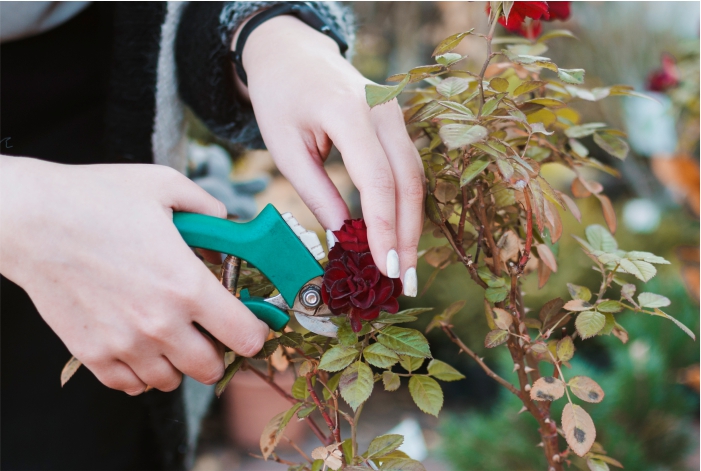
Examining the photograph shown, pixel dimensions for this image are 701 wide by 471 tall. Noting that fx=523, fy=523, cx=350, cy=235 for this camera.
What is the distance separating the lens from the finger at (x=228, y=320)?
509 millimetres

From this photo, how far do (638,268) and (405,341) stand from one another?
266mm

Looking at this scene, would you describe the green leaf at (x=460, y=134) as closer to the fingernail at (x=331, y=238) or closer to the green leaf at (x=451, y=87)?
the green leaf at (x=451, y=87)

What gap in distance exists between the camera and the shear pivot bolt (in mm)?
591

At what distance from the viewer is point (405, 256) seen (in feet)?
1.89

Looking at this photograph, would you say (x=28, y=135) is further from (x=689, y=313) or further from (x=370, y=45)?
(x=370, y=45)

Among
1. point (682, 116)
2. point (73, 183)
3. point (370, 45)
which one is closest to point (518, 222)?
point (73, 183)

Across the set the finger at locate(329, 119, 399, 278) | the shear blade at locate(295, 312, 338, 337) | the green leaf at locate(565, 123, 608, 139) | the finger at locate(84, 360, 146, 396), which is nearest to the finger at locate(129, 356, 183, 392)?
the finger at locate(84, 360, 146, 396)

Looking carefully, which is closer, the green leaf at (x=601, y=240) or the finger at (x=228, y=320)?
the finger at (x=228, y=320)

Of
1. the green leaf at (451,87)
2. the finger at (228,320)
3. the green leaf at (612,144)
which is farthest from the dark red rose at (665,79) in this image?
the finger at (228,320)

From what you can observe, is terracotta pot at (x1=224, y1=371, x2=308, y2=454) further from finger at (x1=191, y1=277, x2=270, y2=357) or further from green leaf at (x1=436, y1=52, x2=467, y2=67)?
green leaf at (x1=436, y1=52, x2=467, y2=67)

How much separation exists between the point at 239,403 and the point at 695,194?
2.03 m

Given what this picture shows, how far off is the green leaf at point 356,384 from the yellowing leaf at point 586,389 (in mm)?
217

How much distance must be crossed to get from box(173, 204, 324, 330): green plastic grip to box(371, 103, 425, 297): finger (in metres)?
0.10

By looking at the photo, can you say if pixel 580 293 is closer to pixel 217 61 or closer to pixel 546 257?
pixel 546 257
